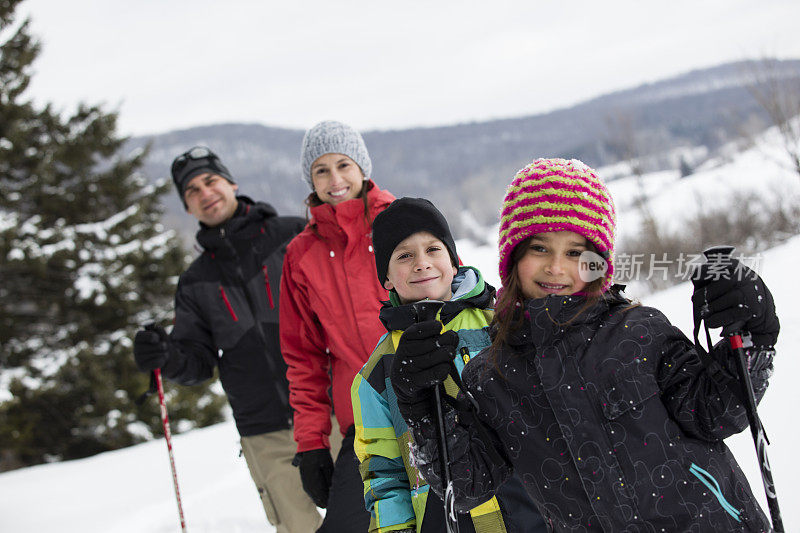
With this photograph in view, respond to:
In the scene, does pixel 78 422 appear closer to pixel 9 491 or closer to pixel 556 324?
pixel 9 491

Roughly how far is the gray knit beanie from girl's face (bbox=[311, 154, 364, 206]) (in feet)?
0.11

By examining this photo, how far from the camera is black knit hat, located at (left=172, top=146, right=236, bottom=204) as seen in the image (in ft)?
12.1

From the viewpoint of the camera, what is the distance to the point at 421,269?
212 cm

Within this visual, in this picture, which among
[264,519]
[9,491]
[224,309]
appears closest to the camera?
[224,309]

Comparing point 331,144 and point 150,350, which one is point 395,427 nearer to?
point 331,144

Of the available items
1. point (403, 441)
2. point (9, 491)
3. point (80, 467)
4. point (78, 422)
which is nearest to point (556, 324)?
point (403, 441)

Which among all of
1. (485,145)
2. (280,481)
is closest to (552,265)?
(280,481)

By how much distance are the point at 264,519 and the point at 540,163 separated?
4730 millimetres

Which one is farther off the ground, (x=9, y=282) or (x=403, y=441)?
(x=9, y=282)

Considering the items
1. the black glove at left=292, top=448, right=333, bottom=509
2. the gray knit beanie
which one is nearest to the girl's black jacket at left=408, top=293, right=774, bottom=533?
the black glove at left=292, top=448, right=333, bottom=509

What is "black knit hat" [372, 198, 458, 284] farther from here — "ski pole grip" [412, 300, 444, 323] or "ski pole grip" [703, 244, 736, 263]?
"ski pole grip" [703, 244, 736, 263]

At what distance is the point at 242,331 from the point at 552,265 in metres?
2.30

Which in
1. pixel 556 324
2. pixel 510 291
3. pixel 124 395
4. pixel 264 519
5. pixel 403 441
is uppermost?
pixel 124 395

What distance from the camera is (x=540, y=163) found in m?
1.85
